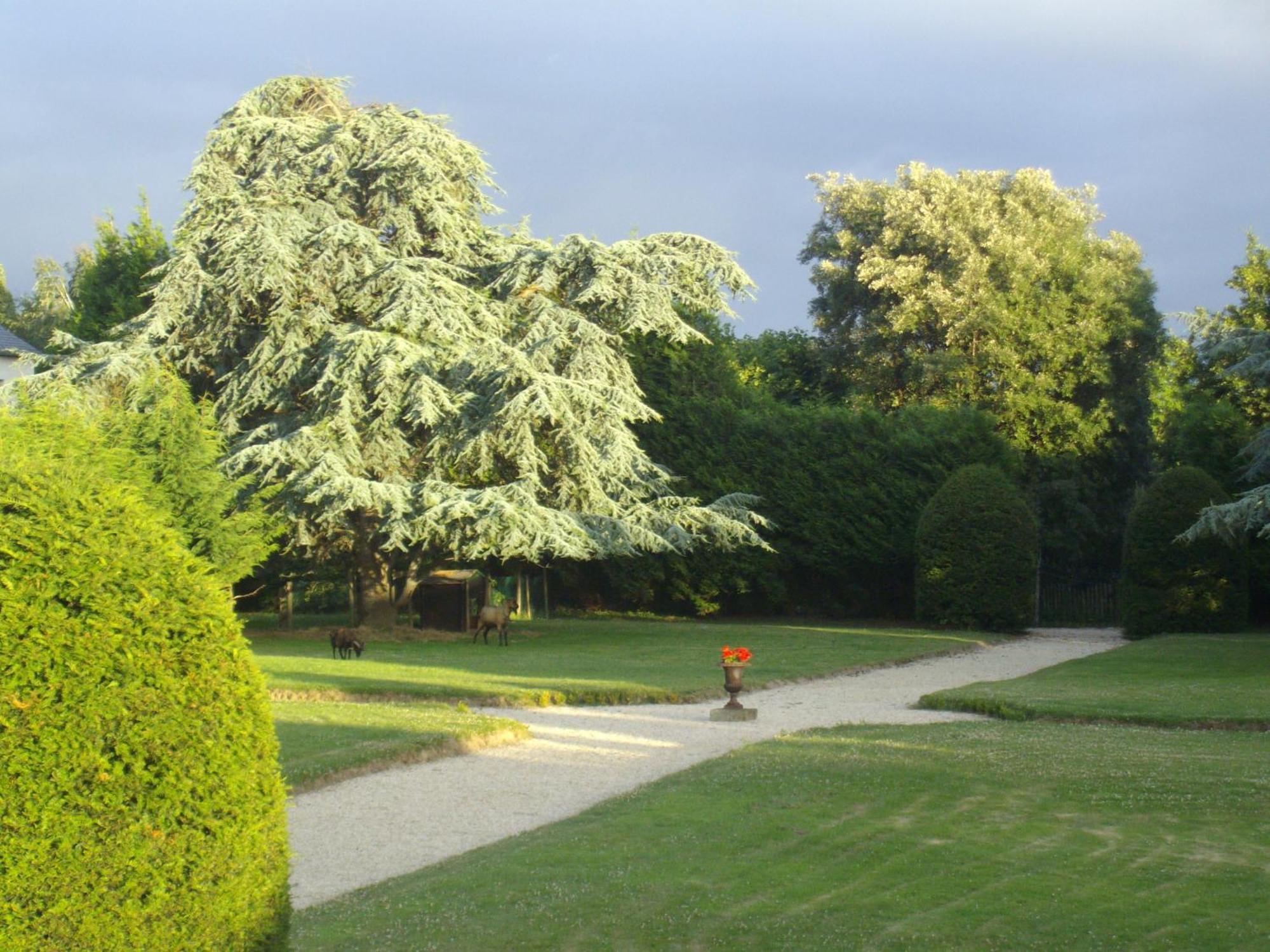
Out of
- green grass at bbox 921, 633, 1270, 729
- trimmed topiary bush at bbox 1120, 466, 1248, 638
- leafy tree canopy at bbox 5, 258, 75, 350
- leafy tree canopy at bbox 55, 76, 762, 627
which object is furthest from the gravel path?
leafy tree canopy at bbox 5, 258, 75, 350

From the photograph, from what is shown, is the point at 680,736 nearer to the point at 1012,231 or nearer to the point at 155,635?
the point at 155,635

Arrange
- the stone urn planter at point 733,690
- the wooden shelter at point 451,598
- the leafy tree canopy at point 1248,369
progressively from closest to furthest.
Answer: the stone urn planter at point 733,690, the leafy tree canopy at point 1248,369, the wooden shelter at point 451,598

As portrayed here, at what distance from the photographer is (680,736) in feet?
44.3

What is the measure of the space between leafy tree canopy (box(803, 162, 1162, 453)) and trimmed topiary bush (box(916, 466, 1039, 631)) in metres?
8.94

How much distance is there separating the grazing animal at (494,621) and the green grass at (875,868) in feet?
46.9

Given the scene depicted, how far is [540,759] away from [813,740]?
275 cm

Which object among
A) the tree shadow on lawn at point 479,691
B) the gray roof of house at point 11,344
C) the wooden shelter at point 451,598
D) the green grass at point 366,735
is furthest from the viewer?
the gray roof of house at point 11,344

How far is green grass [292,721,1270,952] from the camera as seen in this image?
19.8 ft

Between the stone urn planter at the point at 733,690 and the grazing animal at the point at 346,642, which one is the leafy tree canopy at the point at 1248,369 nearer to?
the stone urn planter at the point at 733,690

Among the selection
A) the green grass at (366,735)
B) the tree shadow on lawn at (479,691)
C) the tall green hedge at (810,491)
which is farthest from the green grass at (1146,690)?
the tall green hedge at (810,491)

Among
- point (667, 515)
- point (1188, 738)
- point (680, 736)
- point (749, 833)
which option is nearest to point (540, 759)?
point (680, 736)

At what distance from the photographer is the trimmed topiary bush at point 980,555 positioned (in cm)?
2800

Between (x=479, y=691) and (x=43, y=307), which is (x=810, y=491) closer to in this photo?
(x=479, y=691)

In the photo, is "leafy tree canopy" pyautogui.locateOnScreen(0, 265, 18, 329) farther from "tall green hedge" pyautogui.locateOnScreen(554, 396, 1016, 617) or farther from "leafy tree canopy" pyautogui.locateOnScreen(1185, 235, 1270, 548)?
"leafy tree canopy" pyautogui.locateOnScreen(1185, 235, 1270, 548)
